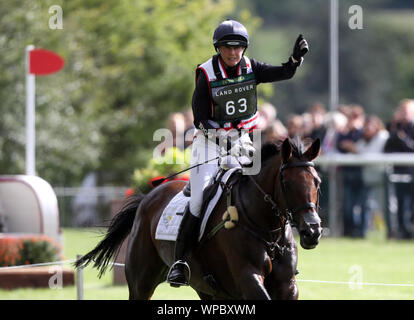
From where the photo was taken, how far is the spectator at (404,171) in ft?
55.5

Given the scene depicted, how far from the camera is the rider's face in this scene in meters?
7.26

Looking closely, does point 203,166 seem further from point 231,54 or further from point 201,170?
point 231,54

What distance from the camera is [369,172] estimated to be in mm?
17562

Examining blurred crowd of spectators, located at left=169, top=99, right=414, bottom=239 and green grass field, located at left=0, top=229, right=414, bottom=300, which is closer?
green grass field, located at left=0, top=229, right=414, bottom=300

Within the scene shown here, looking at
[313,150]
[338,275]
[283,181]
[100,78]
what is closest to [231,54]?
[313,150]

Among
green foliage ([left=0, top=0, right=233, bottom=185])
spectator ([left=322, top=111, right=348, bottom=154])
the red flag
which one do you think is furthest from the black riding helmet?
green foliage ([left=0, top=0, right=233, bottom=185])

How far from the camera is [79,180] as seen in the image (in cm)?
2644

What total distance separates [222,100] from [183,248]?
1.36 m

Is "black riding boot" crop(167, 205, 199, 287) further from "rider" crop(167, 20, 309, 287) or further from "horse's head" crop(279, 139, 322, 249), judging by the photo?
"horse's head" crop(279, 139, 322, 249)

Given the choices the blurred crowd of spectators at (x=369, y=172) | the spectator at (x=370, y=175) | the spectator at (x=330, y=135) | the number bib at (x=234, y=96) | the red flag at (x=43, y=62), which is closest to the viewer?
the number bib at (x=234, y=96)

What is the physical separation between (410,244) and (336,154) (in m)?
2.78

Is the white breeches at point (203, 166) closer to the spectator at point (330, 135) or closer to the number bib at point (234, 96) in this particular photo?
the number bib at point (234, 96)

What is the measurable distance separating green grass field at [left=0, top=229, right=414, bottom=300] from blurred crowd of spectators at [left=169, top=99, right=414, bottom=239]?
610mm

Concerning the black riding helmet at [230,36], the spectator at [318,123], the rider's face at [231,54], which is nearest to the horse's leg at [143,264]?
the rider's face at [231,54]
